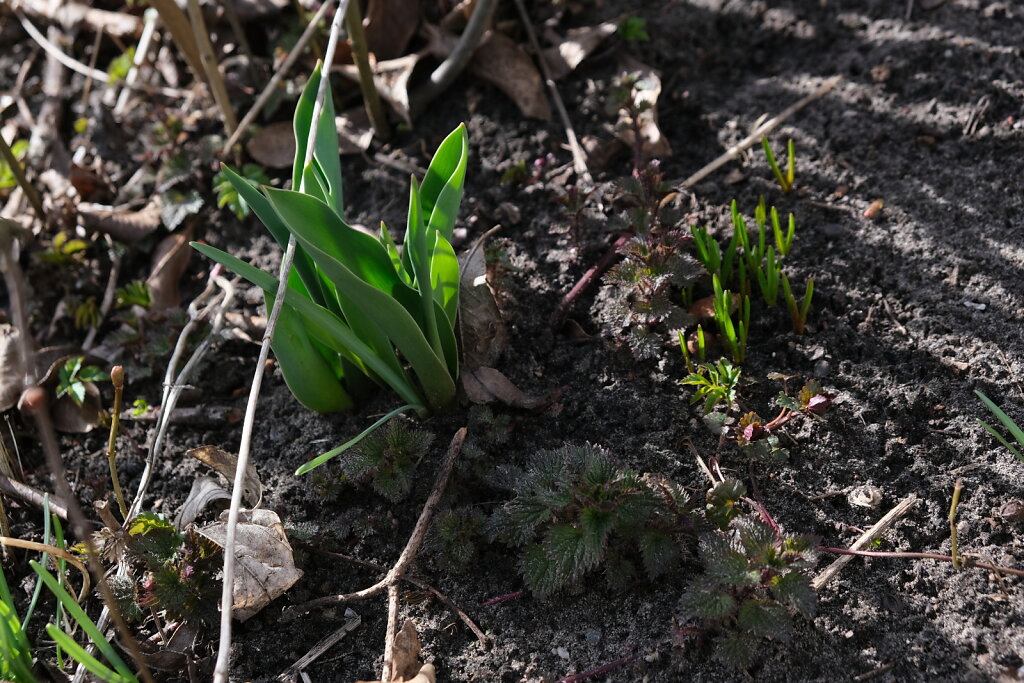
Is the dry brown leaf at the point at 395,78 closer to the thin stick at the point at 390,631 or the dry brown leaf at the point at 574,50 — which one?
the dry brown leaf at the point at 574,50

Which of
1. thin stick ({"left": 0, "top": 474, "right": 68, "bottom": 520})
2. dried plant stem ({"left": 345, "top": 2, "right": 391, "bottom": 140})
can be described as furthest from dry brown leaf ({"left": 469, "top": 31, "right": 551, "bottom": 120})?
thin stick ({"left": 0, "top": 474, "right": 68, "bottom": 520})

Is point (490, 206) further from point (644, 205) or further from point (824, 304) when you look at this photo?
point (824, 304)

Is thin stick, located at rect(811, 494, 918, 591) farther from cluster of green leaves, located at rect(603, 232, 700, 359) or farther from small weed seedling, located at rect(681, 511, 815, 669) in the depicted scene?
cluster of green leaves, located at rect(603, 232, 700, 359)

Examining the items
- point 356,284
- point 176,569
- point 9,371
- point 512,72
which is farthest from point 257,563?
point 512,72

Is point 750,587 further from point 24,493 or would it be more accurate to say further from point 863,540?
point 24,493

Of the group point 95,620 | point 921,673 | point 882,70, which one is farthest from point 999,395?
point 95,620
